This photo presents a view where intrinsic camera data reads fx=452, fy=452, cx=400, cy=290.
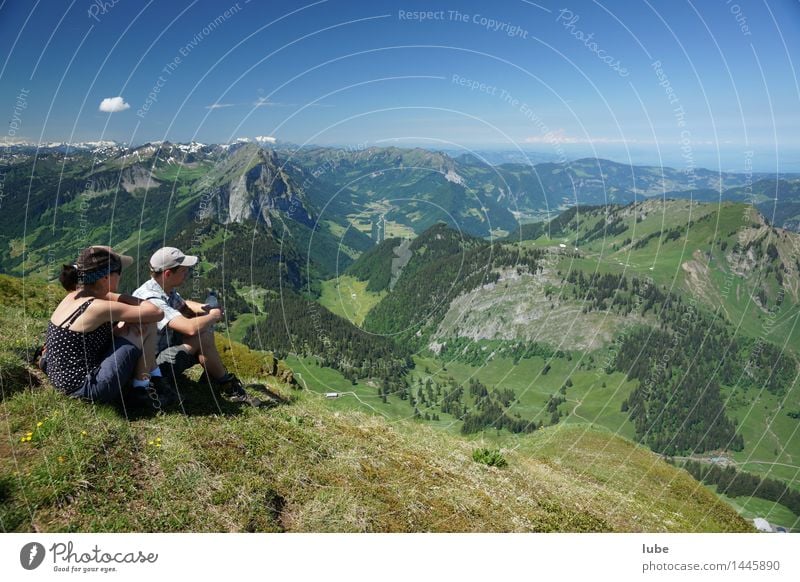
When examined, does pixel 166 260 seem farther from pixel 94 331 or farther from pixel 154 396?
pixel 154 396

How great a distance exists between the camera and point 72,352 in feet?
24.9

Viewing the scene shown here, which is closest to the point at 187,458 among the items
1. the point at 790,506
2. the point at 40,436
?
the point at 40,436

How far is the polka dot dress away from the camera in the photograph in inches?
296

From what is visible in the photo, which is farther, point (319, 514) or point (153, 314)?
point (153, 314)

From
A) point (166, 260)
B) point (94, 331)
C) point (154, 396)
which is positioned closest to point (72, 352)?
point (94, 331)

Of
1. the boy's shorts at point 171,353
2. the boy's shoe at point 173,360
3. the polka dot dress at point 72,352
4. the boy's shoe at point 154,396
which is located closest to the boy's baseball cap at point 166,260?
the boy's shorts at point 171,353

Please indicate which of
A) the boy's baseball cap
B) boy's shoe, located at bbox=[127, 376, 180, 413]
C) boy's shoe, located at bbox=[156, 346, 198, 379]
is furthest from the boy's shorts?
the boy's baseball cap

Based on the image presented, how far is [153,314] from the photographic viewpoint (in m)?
7.86

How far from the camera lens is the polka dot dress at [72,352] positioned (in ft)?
24.7

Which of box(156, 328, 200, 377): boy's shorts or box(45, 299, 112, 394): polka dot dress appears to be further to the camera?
box(156, 328, 200, 377): boy's shorts

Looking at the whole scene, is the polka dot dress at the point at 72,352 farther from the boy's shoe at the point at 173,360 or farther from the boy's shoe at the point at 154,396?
the boy's shoe at the point at 173,360

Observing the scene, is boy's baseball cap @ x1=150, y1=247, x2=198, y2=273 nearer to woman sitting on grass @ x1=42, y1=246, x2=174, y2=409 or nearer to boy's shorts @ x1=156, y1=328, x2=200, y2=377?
woman sitting on grass @ x1=42, y1=246, x2=174, y2=409

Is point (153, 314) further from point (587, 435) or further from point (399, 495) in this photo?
point (587, 435)
